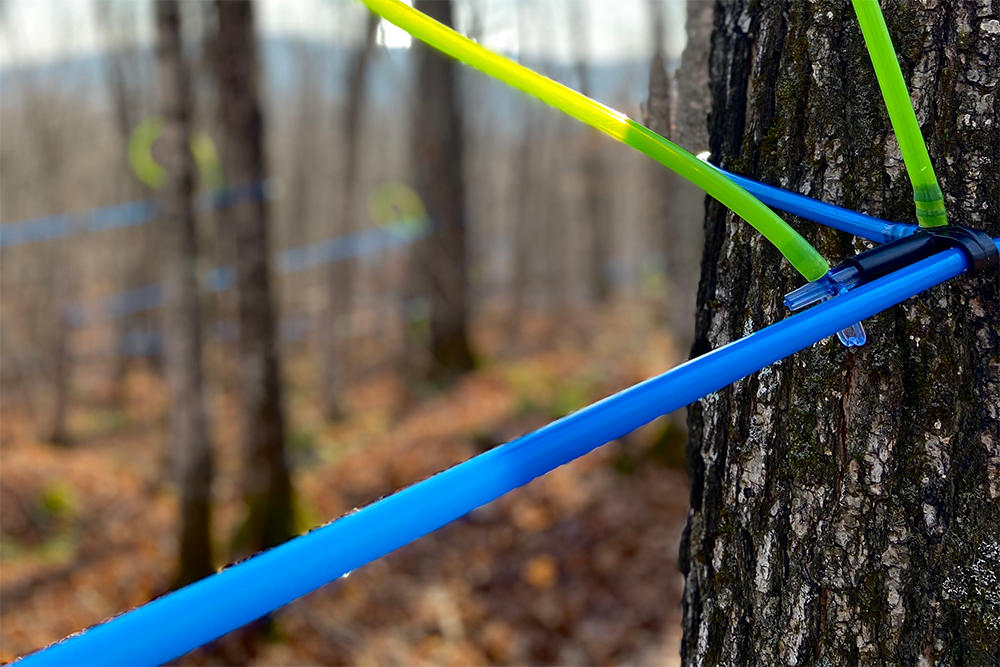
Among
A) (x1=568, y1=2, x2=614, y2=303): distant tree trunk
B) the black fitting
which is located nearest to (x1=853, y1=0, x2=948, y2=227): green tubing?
the black fitting

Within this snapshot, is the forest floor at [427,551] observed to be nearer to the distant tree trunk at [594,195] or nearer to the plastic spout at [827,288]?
the plastic spout at [827,288]

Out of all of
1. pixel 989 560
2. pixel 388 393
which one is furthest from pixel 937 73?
pixel 388 393

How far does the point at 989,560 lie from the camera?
3.19 ft

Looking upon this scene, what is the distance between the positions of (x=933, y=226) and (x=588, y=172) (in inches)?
522

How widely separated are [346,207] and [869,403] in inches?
311

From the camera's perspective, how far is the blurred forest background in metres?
3.84

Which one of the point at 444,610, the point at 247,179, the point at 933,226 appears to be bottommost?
the point at 444,610

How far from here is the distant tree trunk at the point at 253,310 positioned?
4.19 m

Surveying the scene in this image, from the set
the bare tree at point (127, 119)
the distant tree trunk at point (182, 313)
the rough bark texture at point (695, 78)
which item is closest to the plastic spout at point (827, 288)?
the rough bark texture at point (695, 78)

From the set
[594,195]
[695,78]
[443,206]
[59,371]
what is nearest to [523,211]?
[594,195]

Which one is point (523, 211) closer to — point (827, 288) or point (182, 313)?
point (182, 313)

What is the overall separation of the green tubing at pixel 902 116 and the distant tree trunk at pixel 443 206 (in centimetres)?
823

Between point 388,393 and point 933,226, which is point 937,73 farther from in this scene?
point 388,393

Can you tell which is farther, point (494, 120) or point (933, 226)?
point (494, 120)
